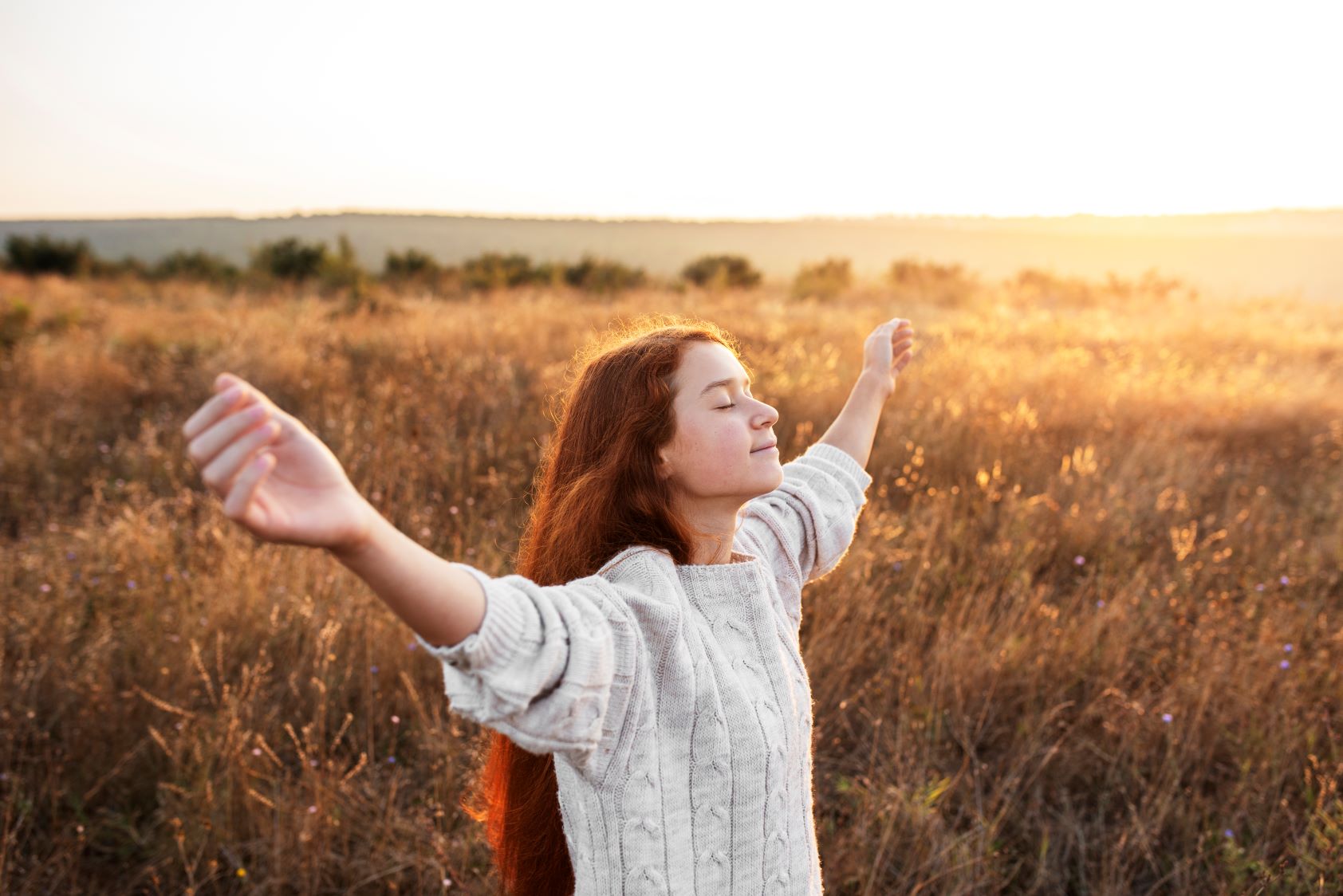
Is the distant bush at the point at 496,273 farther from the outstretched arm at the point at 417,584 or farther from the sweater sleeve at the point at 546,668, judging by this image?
the outstretched arm at the point at 417,584

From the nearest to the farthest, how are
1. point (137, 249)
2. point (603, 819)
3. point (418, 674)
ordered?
point (603, 819)
point (418, 674)
point (137, 249)

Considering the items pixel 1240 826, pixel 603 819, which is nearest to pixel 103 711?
pixel 603 819

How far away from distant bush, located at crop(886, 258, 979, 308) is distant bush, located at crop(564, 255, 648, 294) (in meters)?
5.70

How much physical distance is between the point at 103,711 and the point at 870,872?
234 cm

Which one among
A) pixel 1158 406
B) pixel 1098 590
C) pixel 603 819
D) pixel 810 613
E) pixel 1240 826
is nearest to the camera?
pixel 603 819

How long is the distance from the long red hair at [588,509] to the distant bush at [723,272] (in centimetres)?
1812

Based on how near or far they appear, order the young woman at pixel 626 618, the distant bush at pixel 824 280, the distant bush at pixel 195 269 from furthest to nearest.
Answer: the distant bush at pixel 195 269 < the distant bush at pixel 824 280 < the young woman at pixel 626 618

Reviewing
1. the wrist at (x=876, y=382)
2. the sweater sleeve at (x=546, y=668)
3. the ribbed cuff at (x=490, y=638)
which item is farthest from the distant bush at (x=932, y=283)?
the ribbed cuff at (x=490, y=638)

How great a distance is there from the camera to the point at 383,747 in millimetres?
2785

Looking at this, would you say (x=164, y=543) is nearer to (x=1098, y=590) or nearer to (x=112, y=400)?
(x=112, y=400)

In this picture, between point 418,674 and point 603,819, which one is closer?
point 603,819

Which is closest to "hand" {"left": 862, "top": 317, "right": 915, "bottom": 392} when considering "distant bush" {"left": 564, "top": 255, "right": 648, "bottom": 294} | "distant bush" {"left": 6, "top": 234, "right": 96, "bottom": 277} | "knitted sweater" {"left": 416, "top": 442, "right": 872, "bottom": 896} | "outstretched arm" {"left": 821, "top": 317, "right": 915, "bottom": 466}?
"outstretched arm" {"left": 821, "top": 317, "right": 915, "bottom": 466}

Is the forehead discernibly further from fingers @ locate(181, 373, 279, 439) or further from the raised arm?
fingers @ locate(181, 373, 279, 439)

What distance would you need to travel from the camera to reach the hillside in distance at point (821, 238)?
5800cm
